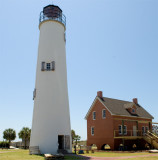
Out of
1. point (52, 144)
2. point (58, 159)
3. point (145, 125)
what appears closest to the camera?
point (58, 159)

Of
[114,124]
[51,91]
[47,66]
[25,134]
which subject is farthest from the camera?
[25,134]

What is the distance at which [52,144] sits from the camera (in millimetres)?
18906

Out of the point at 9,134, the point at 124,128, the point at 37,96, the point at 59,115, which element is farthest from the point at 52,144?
the point at 9,134

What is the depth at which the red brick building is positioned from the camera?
1182 inches

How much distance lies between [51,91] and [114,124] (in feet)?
45.5

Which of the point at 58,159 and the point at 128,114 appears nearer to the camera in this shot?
the point at 58,159

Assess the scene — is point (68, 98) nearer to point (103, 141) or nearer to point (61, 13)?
point (61, 13)

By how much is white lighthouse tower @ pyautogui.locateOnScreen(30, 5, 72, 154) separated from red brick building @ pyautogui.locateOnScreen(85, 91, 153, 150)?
1125cm

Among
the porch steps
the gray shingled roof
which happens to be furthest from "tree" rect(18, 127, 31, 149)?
the porch steps

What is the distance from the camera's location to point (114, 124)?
98.5 feet

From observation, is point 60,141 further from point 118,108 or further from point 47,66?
point 118,108

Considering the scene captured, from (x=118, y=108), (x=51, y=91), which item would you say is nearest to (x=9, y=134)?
(x=118, y=108)

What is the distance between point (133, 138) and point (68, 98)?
50.6 feet

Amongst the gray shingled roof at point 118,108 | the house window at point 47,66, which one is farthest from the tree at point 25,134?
the house window at point 47,66
